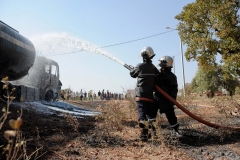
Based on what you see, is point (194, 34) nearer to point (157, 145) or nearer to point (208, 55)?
point (208, 55)

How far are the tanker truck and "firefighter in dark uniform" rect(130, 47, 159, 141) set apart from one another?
4.99 m

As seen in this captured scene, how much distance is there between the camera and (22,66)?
10125 millimetres

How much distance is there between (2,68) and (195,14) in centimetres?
1173

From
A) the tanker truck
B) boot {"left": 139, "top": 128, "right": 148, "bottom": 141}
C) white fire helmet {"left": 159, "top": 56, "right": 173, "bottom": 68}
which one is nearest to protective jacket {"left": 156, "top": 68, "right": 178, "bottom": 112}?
white fire helmet {"left": 159, "top": 56, "right": 173, "bottom": 68}

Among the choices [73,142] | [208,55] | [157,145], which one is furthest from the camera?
[208,55]

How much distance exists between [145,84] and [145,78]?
0.37ft

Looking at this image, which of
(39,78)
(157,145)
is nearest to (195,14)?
(39,78)

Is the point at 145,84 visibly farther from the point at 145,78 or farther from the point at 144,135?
the point at 144,135

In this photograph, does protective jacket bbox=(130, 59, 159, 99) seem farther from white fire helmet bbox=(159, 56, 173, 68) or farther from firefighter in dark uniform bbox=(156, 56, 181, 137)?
white fire helmet bbox=(159, 56, 173, 68)

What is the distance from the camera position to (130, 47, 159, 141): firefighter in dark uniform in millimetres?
4492

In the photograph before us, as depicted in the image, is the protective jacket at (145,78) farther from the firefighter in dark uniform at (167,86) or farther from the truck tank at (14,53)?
the truck tank at (14,53)

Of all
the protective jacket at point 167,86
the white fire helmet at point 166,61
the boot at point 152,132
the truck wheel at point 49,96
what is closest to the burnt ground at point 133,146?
the boot at point 152,132

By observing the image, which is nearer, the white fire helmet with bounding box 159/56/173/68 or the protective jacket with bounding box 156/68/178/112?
the protective jacket with bounding box 156/68/178/112

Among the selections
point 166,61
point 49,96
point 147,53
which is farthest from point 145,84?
point 49,96
